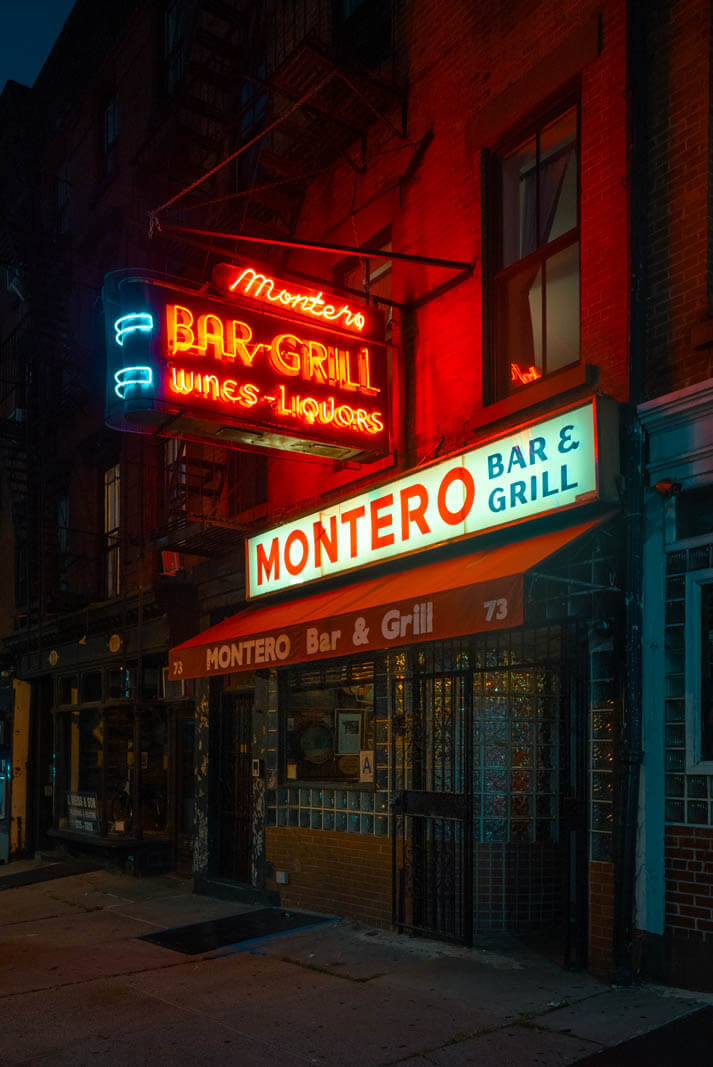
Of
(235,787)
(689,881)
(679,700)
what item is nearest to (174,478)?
(235,787)

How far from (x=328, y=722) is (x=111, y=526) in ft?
25.2

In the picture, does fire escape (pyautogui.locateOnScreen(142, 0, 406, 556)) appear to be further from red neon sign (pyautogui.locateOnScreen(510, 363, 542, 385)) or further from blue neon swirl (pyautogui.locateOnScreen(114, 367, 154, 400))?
red neon sign (pyautogui.locateOnScreen(510, 363, 542, 385))

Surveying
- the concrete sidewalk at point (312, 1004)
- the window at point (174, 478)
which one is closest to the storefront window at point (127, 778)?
the window at point (174, 478)

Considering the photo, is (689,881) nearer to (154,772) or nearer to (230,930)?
(230,930)

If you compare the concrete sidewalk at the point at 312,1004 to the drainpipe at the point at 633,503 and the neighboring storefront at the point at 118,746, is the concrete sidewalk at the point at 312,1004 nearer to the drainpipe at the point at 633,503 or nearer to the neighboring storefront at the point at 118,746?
the drainpipe at the point at 633,503

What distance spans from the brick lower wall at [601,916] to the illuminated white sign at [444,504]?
2643 millimetres

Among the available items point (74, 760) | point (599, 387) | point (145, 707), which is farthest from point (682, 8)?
point (74, 760)

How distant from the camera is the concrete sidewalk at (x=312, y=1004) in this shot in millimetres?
6141

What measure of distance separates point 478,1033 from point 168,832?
851 cm

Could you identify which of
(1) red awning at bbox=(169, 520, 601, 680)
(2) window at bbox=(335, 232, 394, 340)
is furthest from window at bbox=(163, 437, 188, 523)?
(2) window at bbox=(335, 232, 394, 340)

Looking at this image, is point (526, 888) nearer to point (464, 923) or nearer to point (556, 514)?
point (464, 923)

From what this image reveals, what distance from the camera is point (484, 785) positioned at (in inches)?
362

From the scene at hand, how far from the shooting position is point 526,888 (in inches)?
359

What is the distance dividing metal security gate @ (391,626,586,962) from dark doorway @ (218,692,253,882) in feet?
10.8
